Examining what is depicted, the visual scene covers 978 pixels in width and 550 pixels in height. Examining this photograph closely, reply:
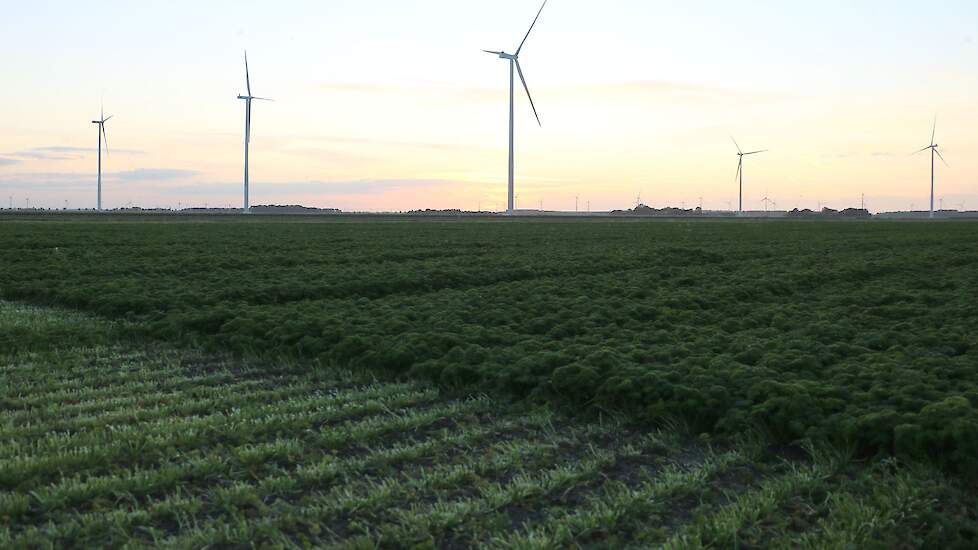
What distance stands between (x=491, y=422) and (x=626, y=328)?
5.47 m

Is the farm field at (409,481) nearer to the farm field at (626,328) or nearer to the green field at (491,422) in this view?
the green field at (491,422)

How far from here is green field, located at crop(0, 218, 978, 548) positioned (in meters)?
5.56

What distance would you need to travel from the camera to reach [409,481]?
623 cm

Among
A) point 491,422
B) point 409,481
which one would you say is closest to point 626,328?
point 491,422

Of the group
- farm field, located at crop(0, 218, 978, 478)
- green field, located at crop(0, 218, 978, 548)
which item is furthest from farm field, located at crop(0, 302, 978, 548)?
farm field, located at crop(0, 218, 978, 478)

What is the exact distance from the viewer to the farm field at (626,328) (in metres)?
7.88

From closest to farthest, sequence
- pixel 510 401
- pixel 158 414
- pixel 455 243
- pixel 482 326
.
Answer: pixel 158 414 → pixel 510 401 → pixel 482 326 → pixel 455 243

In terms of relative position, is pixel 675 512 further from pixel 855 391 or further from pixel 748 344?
pixel 748 344

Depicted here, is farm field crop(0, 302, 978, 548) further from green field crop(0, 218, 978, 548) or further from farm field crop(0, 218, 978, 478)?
farm field crop(0, 218, 978, 478)

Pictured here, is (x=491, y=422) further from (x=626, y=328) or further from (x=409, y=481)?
(x=626, y=328)

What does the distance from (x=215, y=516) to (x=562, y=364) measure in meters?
4.94

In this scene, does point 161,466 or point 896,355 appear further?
point 896,355

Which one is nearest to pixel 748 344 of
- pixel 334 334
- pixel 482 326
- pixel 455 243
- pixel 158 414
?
pixel 482 326

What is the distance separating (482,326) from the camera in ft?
41.6
